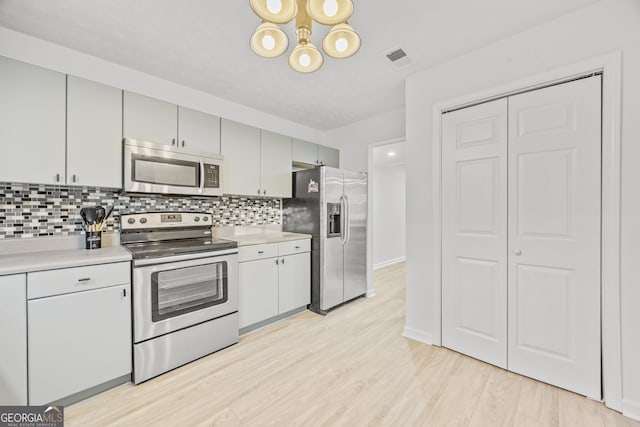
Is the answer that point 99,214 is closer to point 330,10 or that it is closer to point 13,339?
point 13,339

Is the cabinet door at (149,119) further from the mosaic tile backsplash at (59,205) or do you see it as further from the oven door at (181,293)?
the oven door at (181,293)

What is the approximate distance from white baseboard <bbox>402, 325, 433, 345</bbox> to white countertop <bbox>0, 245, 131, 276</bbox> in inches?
96.9

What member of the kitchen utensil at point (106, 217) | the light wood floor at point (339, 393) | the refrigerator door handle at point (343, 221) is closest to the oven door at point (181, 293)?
the light wood floor at point (339, 393)

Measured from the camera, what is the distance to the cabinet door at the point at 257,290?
102 inches

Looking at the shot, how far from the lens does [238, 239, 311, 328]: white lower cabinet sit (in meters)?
2.62

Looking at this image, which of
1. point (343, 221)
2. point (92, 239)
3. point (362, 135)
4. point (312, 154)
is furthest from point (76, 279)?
point (362, 135)

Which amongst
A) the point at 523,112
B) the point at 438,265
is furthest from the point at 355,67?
the point at 438,265

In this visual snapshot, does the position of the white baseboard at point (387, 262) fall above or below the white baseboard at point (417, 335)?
above

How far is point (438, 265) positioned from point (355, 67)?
76.3 inches

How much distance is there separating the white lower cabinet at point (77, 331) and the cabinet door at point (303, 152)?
2256 mm

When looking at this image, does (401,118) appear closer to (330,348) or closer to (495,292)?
(495,292)

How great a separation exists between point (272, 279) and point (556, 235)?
2.44 m

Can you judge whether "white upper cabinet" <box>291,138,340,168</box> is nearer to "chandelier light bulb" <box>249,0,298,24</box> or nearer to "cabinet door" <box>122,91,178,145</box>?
"cabinet door" <box>122,91,178,145</box>

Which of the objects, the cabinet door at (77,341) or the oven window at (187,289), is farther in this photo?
the oven window at (187,289)
